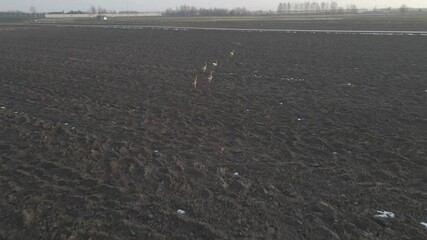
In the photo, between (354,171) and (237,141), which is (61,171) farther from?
(354,171)

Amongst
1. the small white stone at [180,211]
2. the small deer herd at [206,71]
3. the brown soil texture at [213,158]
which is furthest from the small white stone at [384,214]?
the small deer herd at [206,71]

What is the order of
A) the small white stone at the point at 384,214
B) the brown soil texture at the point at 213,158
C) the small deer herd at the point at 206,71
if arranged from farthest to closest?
the small deer herd at the point at 206,71
the small white stone at the point at 384,214
the brown soil texture at the point at 213,158

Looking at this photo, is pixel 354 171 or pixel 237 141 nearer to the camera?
pixel 354 171

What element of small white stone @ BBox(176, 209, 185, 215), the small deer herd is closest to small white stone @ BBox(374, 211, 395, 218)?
small white stone @ BBox(176, 209, 185, 215)

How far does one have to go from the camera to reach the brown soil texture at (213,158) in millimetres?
4941

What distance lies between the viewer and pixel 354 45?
89.2 ft

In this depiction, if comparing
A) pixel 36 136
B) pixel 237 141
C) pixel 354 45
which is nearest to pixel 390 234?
pixel 237 141

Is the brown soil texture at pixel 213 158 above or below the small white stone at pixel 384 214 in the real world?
above

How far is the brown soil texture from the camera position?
494 cm

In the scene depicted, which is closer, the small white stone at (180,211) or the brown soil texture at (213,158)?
the brown soil texture at (213,158)

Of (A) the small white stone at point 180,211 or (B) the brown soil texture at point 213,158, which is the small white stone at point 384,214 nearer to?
(B) the brown soil texture at point 213,158

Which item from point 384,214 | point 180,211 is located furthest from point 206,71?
point 384,214

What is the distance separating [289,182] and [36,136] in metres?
5.24

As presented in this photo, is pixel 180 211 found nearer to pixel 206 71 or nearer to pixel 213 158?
pixel 213 158
